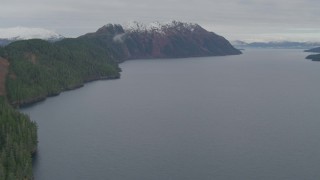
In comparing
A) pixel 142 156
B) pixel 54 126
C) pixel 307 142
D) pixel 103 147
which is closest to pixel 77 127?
pixel 54 126

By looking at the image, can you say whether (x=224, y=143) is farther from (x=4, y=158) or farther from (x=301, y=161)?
(x=4, y=158)

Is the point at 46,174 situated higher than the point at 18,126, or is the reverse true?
the point at 18,126

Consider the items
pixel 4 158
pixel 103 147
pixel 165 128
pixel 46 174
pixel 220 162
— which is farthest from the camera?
pixel 165 128

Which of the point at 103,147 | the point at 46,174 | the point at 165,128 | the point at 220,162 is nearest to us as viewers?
the point at 46,174

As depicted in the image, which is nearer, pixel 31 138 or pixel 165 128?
pixel 31 138

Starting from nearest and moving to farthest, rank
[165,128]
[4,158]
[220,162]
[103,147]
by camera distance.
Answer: [4,158]
[220,162]
[103,147]
[165,128]

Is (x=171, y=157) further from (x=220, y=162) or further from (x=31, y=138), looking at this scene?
(x=31, y=138)

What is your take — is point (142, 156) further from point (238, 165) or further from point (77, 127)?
point (77, 127)

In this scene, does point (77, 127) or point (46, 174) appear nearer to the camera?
point (46, 174)

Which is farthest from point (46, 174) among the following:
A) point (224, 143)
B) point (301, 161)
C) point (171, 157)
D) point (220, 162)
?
point (301, 161)
